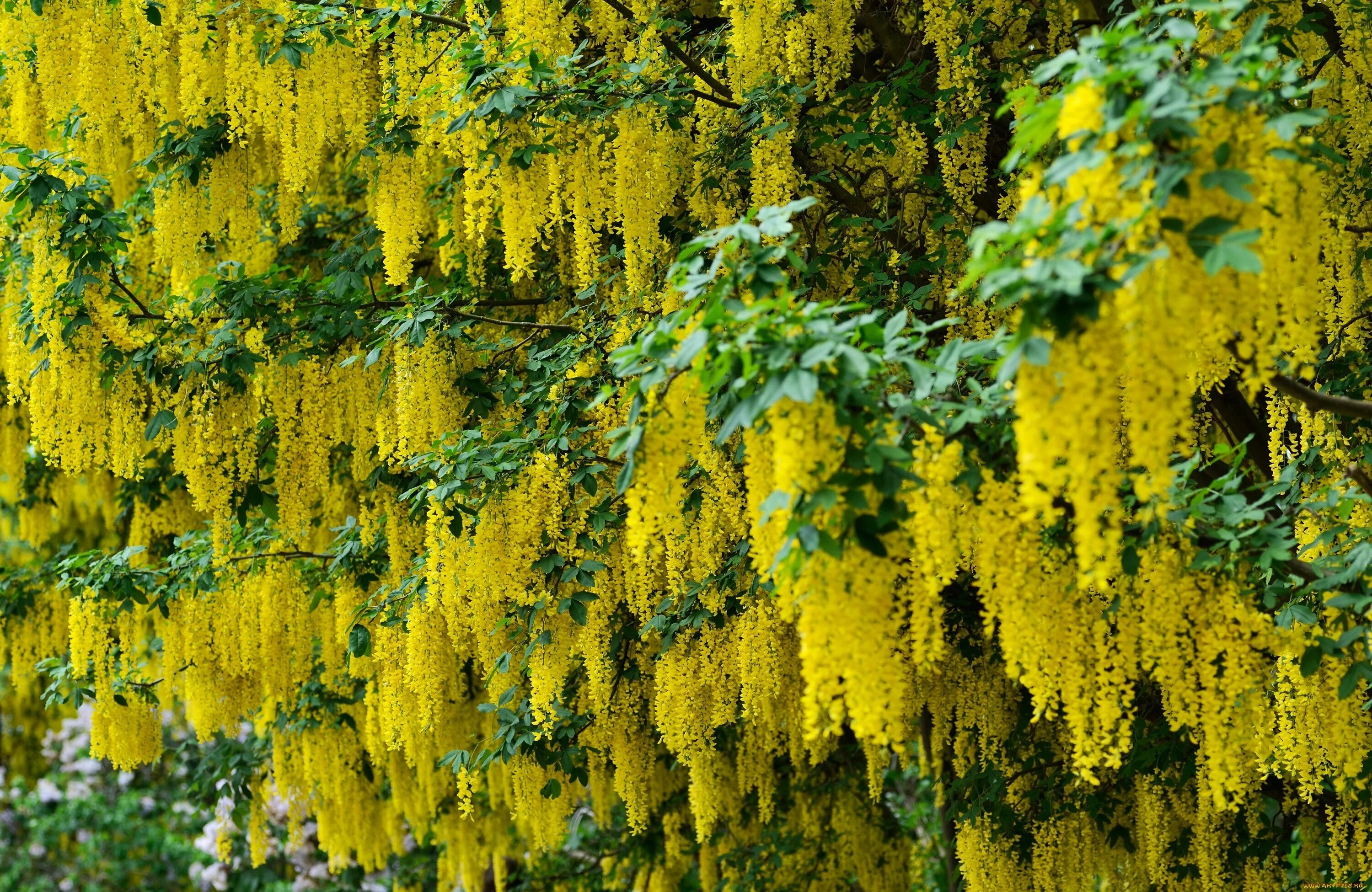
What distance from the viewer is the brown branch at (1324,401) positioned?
3230 millimetres

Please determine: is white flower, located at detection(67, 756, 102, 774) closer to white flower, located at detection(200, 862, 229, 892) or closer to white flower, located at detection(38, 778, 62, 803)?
white flower, located at detection(38, 778, 62, 803)

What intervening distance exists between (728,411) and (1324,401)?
1530 mm

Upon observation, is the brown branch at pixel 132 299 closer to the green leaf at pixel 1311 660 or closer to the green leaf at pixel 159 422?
the green leaf at pixel 159 422

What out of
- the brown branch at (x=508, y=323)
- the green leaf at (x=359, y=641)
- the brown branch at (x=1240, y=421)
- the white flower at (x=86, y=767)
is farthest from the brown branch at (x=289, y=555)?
the white flower at (x=86, y=767)

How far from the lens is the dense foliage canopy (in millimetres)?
2578

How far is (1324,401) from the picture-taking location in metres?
3.31

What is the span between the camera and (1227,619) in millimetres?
3438

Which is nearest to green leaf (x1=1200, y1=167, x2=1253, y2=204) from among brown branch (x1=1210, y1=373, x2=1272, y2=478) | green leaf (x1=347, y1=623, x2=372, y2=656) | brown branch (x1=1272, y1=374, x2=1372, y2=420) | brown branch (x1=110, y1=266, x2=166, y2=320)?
brown branch (x1=1272, y1=374, x2=1372, y2=420)

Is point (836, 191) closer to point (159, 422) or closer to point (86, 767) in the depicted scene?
point (159, 422)

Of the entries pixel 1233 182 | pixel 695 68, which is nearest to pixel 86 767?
A: pixel 695 68

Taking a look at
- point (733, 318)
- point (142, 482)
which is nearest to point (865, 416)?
point (733, 318)

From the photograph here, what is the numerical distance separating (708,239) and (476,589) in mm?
2496

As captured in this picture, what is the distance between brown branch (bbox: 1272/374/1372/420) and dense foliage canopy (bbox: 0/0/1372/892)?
0.04ft

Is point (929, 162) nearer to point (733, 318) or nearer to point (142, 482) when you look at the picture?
point (733, 318)
